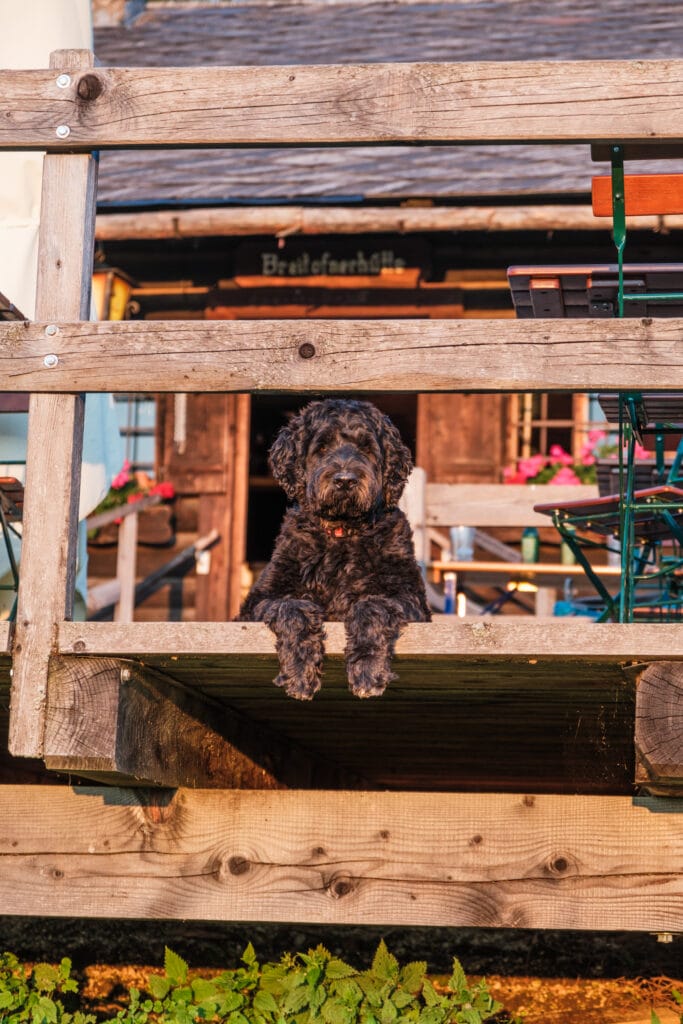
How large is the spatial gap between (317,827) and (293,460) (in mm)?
1255

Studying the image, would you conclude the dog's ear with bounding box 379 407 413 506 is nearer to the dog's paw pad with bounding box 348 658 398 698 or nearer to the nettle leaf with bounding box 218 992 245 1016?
the dog's paw pad with bounding box 348 658 398 698

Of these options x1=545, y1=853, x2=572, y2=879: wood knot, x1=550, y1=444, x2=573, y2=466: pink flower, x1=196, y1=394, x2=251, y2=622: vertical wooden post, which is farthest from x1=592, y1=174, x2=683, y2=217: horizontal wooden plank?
x1=196, y1=394, x2=251, y2=622: vertical wooden post

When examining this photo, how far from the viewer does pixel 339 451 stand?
182 inches

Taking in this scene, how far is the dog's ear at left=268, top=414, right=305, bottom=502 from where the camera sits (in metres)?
4.79

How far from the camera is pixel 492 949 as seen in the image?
670 centimetres

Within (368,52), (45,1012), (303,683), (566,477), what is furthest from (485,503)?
(368,52)

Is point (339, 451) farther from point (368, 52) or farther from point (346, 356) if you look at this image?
point (368, 52)

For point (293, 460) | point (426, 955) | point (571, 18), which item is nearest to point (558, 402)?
point (571, 18)

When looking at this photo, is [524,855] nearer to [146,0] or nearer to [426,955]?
[426,955]

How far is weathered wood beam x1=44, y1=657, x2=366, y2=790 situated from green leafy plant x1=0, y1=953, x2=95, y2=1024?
974mm

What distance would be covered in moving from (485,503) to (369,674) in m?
5.05

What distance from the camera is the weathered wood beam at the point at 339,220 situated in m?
10.1

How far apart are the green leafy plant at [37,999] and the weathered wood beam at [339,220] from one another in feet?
20.7

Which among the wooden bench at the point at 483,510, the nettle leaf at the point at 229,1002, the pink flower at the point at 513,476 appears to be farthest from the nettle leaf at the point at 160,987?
the pink flower at the point at 513,476
